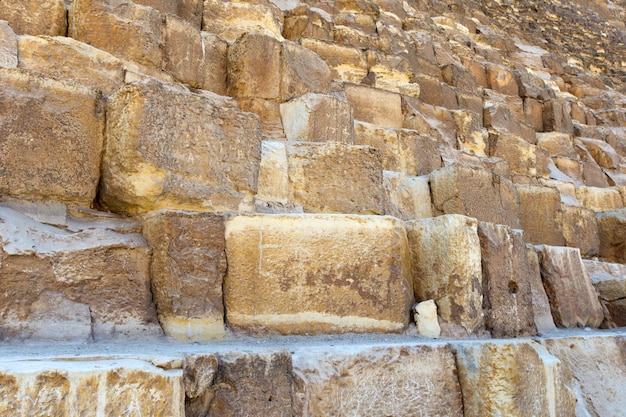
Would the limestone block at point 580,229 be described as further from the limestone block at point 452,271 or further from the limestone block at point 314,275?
the limestone block at point 314,275

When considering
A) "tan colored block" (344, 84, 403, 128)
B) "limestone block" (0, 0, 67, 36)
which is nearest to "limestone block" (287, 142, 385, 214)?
"limestone block" (0, 0, 67, 36)

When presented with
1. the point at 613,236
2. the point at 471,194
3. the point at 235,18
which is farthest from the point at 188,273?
the point at 613,236

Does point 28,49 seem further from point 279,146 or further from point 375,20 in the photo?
point 375,20

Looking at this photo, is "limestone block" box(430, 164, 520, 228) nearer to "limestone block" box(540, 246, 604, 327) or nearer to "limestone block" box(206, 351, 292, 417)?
"limestone block" box(540, 246, 604, 327)

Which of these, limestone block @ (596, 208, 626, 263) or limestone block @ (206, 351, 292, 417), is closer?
limestone block @ (206, 351, 292, 417)

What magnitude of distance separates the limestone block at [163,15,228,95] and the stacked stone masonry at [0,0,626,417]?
2 centimetres

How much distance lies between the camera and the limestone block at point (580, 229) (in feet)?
19.1

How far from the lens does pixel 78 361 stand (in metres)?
1.67

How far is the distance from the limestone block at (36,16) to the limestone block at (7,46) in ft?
0.98

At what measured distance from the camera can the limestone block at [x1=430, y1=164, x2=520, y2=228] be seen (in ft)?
14.7

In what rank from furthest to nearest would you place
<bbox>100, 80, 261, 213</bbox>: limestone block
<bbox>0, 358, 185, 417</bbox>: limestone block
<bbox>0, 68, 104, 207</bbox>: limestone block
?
<bbox>100, 80, 261, 213</bbox>: limestone block → <bbox>0, 68, 104, 207</bbox>: limestone block → <bbox>0, 358, 185, 417</bbox>: limestone block

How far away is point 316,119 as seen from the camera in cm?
439

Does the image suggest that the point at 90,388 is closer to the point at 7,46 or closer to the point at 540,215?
the point at 7,46

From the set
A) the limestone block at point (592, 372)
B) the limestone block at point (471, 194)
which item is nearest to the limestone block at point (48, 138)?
the limestone block at point (592, 372)
